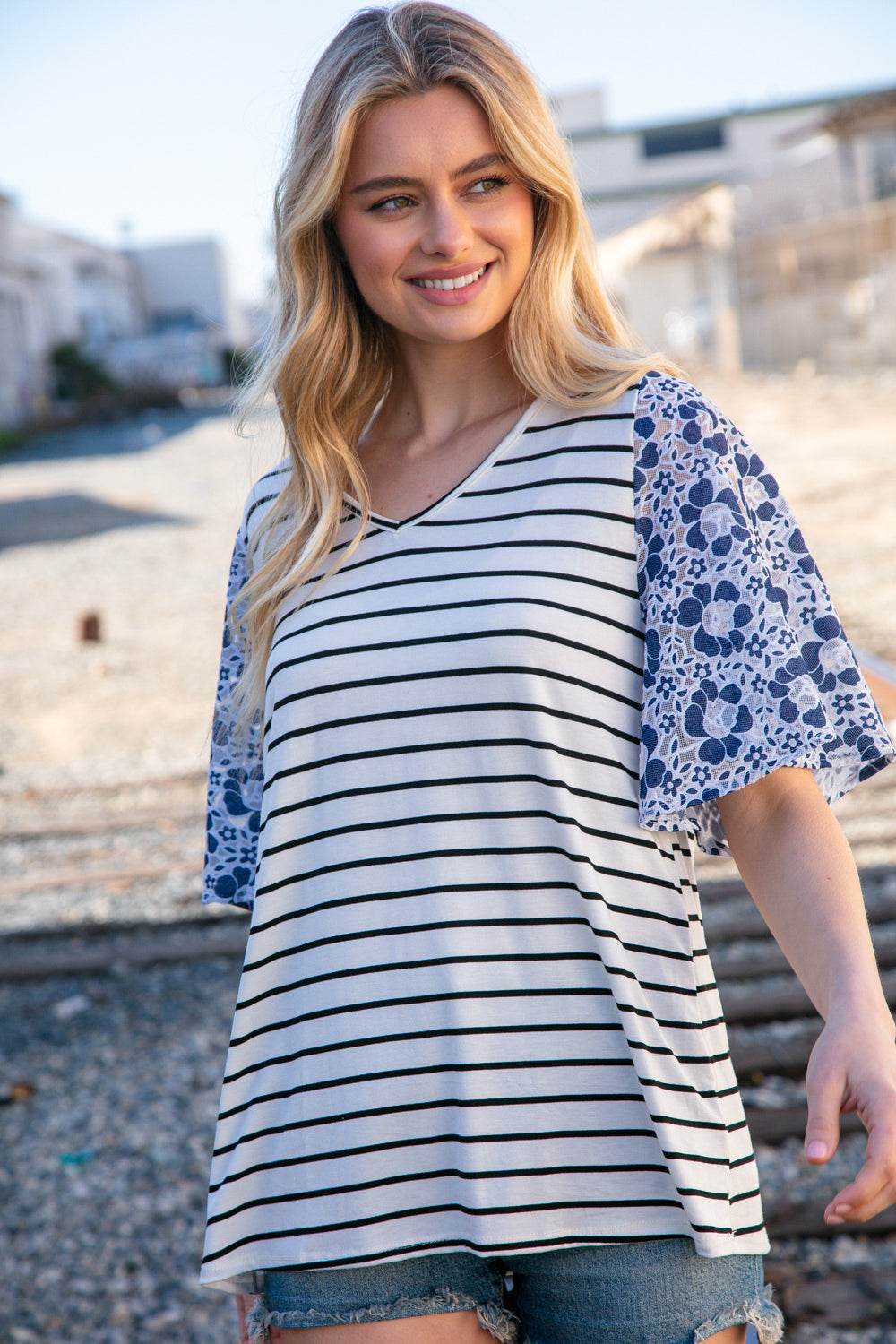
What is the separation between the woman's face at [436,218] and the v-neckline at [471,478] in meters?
0.17

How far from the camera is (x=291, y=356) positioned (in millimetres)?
1967

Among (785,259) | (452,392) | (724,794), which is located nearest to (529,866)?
(724,794)

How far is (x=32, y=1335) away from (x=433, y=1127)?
228cm

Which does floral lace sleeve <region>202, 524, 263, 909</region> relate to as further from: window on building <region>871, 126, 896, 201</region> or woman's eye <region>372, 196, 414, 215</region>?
window on building <region>871, 126, 896, 201</region>

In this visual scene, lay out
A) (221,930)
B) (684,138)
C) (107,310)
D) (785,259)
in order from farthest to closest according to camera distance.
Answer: (684,138), (107,310), (785,259), (221,930)

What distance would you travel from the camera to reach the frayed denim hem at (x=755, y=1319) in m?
1.40

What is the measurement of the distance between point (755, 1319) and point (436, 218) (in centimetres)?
144

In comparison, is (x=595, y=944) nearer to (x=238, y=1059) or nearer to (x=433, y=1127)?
(x=433, y=1127)

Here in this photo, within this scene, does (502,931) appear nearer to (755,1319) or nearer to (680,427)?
(755,1319)

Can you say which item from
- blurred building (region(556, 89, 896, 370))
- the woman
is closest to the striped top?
the woman

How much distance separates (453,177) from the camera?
1692 mm

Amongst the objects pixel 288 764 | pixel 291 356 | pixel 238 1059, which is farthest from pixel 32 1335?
pixel 291 356

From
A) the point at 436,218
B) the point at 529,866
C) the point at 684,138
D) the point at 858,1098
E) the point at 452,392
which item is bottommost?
the point at 858,1098

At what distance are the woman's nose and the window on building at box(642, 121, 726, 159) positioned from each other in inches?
2259
